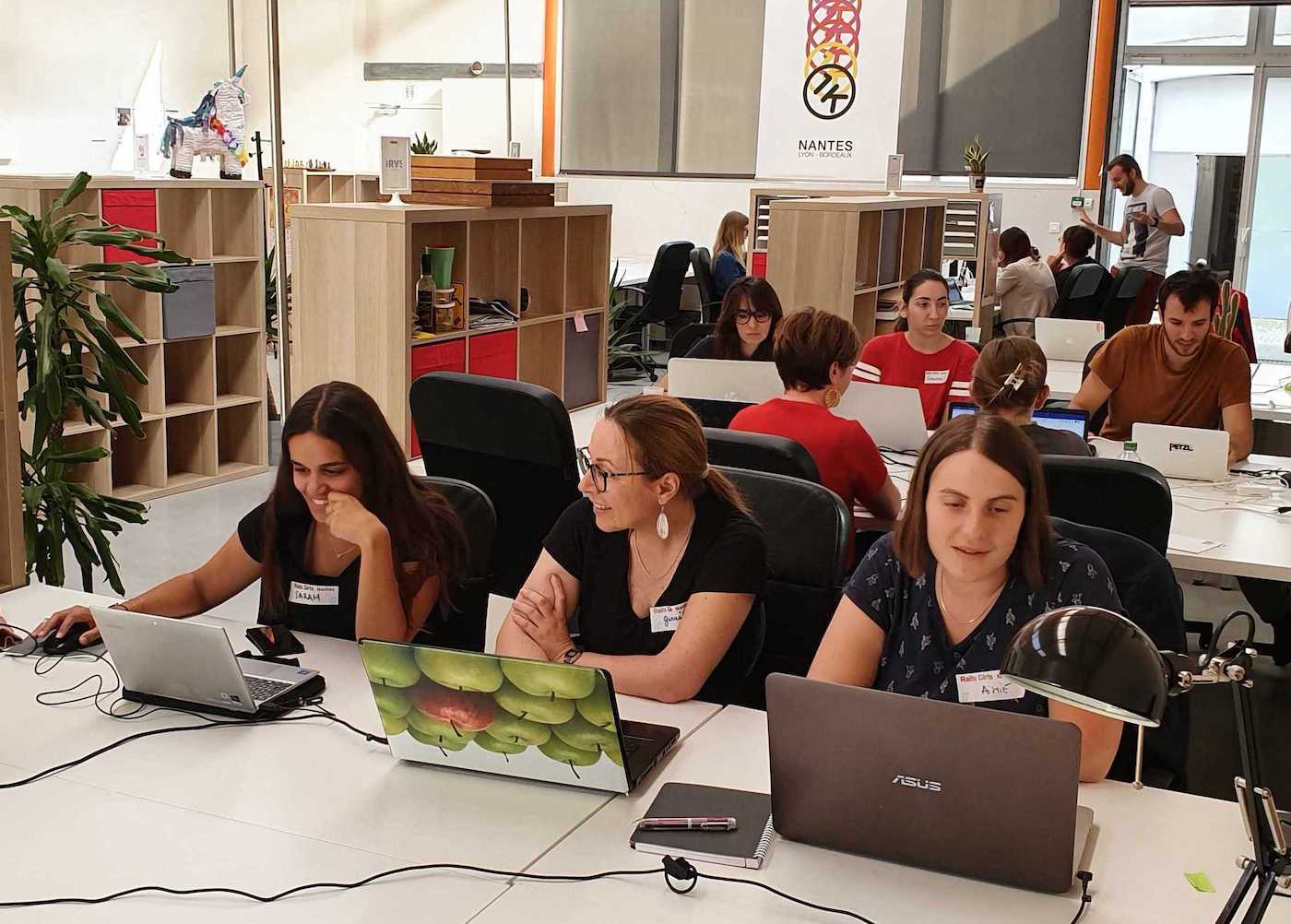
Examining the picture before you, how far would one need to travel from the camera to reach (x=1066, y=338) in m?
6.25

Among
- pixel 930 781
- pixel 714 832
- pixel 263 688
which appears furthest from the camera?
pixel 263 688

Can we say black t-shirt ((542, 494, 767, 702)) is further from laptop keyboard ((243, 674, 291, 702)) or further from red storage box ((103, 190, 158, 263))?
red storage box ((103, 190, 158, 263))

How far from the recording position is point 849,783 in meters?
1.54

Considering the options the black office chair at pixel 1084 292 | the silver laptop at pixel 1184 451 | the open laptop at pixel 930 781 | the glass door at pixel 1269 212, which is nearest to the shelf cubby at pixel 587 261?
the silver laptop at pixel 1184 451

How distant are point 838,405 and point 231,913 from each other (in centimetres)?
291

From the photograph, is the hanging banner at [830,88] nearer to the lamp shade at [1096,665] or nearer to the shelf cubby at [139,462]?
the shelf cubby at [139,462]

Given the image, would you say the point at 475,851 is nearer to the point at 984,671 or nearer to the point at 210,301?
the point at 984,671

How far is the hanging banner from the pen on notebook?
987cm

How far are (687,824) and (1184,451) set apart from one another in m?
2.72

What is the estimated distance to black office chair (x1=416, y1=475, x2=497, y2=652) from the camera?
8.23 feet

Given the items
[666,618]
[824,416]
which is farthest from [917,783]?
[824,416]

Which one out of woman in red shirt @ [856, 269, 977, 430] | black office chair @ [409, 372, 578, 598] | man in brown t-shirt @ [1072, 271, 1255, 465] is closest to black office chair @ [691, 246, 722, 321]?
woman in red shirt @ [856, 269, 977, 430]

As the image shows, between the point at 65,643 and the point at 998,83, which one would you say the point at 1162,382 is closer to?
the point at 65,643

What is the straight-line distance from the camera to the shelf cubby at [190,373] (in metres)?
6.17
